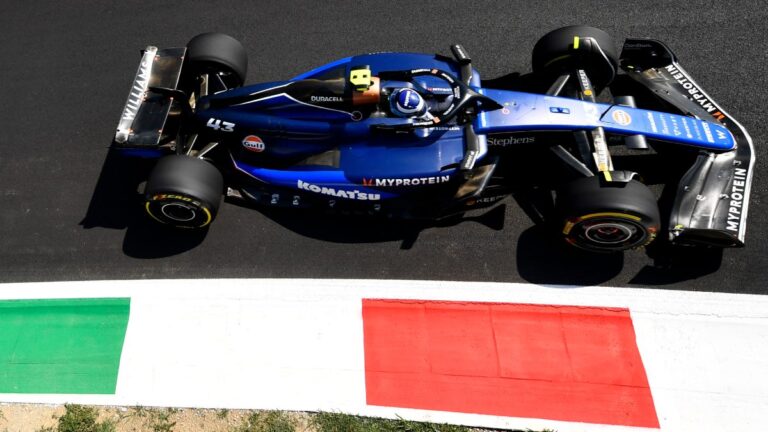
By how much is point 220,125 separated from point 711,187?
5.17 meters

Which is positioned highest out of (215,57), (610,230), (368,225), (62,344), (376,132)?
(215,57)

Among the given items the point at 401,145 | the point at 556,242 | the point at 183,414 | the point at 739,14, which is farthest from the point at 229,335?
the point at 739,14

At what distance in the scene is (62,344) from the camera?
19.0ft

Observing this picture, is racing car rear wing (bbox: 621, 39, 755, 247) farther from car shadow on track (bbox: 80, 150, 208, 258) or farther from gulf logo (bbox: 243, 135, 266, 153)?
car shadow on track (bbox: 80, 150, 208, 258)

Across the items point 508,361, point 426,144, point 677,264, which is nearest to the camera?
point 508,361

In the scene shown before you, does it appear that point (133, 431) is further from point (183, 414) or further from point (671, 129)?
point (671, 129)

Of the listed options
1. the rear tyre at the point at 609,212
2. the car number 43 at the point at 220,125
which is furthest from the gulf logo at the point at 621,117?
the car number 43 at the point at 220,125

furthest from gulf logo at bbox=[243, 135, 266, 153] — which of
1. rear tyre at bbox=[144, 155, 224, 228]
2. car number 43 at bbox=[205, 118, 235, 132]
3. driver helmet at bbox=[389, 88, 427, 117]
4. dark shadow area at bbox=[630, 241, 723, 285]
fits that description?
dark shadow area at bbox=[630, 241, 723, 285]

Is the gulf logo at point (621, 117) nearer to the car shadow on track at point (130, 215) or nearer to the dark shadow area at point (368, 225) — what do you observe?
the dark shadow area at point (368, 225)

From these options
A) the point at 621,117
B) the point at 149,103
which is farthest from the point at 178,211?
the point at 621,117

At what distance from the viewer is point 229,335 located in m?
5.66

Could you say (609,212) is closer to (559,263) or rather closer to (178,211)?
(559,263)

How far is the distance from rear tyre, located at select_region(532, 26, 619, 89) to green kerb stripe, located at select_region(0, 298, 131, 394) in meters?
5.52

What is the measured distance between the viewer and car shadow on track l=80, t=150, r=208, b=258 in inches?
246
